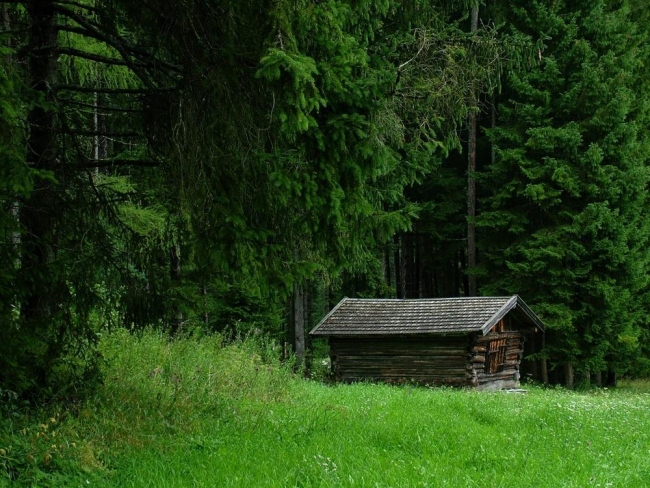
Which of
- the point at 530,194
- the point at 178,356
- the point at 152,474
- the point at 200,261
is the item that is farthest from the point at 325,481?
the point at 530,194

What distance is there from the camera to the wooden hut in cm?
2098

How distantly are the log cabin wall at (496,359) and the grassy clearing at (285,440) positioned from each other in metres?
9.45

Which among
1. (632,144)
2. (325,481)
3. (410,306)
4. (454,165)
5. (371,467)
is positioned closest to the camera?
(325,481)

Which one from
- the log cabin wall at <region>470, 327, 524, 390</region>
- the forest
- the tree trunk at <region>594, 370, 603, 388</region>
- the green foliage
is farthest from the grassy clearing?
the tree trunk at <region>594, 370, 603, 388</region>

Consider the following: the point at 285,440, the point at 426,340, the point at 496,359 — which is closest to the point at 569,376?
the point at 496,359

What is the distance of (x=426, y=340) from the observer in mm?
21578

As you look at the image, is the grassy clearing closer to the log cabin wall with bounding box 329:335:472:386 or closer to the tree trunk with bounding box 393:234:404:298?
the log cabin wall with bounding box 329:335:472:386

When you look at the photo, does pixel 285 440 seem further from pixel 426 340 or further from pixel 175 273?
pixel 426 340

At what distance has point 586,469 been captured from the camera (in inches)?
269

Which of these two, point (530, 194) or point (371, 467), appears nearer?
point (371, 467)

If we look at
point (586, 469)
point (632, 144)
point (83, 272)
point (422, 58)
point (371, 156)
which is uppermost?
point (632, 144)

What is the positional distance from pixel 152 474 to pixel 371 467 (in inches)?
78.9

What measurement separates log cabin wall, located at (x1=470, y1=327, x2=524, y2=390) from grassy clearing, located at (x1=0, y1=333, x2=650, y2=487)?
945cm

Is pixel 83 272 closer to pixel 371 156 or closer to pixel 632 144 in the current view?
pixel 371 156
